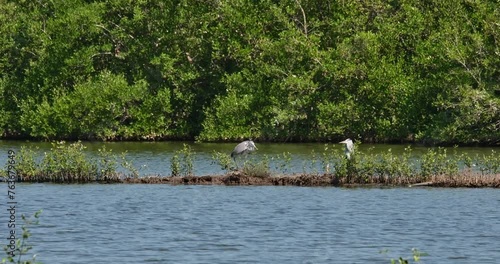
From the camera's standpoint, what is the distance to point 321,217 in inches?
1086

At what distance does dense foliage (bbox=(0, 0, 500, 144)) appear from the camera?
4922cm

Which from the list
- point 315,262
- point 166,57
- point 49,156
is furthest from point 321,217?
point 166,57

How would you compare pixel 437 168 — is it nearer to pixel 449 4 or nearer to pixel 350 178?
pixel 350 178

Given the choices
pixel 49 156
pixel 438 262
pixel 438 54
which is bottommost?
pixel 438 262

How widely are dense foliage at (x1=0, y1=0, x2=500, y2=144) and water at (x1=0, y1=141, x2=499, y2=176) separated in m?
1.51

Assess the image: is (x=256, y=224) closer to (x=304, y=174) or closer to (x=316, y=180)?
(x=316, y=180)

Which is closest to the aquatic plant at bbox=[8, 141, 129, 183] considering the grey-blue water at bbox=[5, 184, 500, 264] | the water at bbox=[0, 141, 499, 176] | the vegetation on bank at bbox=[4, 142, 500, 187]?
the vegetation on bank at bbox=[4, 142, 500, 187]

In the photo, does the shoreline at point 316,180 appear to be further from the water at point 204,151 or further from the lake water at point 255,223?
the water at point 204,151

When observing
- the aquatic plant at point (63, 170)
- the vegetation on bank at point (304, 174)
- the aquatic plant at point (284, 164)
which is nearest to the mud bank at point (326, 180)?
the vegetation on bank at point (304, 174)

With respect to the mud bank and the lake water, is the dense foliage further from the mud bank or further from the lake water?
the lake water

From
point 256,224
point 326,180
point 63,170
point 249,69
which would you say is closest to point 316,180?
point 326,180

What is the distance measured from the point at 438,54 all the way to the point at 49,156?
22.1 metres

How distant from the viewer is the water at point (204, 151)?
37.6m

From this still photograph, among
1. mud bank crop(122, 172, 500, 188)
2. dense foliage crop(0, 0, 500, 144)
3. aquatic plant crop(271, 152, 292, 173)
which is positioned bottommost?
mud bank crop(122, 172, 500, 188)
